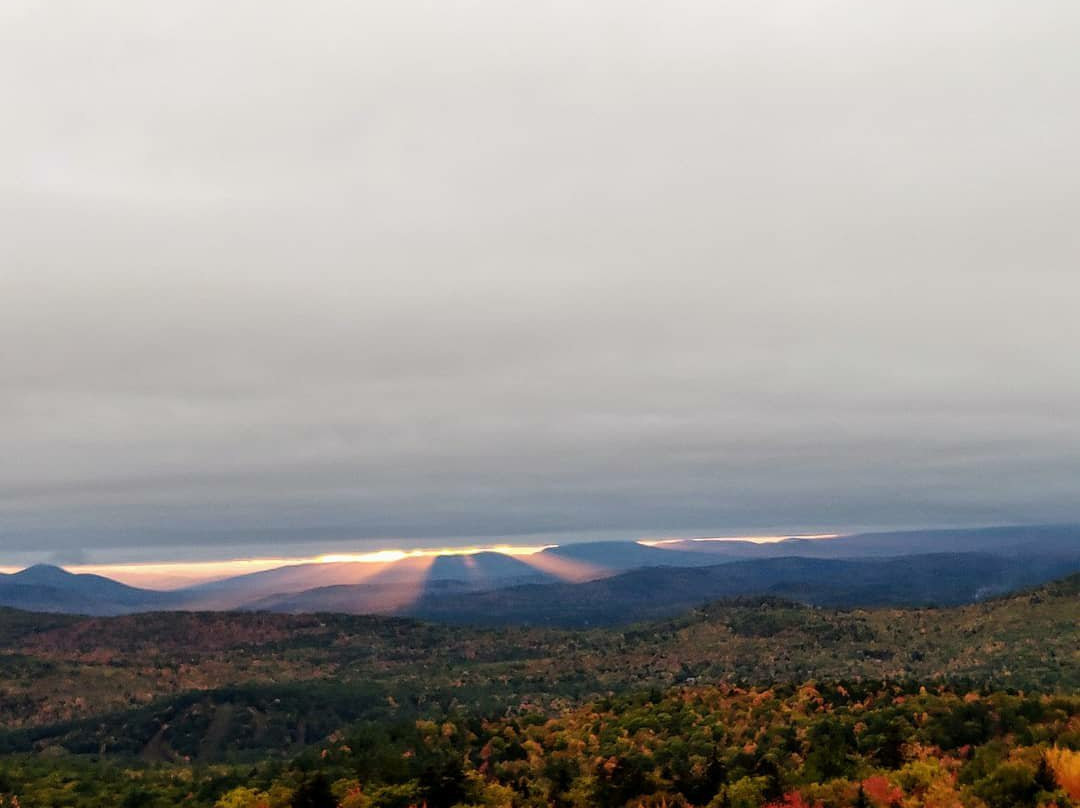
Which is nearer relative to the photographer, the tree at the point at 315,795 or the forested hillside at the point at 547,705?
the tree at the point at 315,795

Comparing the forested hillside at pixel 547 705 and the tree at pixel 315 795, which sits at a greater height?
the tree at pixel 315 795

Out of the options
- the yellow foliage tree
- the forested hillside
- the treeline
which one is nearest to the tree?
the treeline

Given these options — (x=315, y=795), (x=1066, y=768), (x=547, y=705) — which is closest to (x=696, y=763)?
(x=1066, y=768)

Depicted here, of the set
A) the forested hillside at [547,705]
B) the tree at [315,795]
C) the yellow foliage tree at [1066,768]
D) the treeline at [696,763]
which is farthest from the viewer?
the forested hillside at [547,705]

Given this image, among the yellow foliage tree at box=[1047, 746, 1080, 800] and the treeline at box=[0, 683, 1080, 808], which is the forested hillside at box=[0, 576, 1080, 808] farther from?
the yellow foliage tree at box=[1047, 746, 1080, 800]

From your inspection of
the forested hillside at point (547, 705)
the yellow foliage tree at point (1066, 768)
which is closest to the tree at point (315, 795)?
the forested hillside at point (547, 705)

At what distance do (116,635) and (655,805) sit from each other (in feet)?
602

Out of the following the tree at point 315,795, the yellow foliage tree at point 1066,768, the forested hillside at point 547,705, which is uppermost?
the yellow foliage tree at point 1066,768

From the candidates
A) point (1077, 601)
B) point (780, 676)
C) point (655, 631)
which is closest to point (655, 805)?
point (780, 676)

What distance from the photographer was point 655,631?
15588cm

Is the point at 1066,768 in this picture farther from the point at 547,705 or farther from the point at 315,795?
the point at 547,705

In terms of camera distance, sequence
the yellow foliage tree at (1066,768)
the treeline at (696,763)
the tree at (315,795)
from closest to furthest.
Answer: the yellow foliage tree at (1066,768) < the treeline at (696,763) < the tree at (315,795)

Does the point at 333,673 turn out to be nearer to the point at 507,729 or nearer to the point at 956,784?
the point at 507,729

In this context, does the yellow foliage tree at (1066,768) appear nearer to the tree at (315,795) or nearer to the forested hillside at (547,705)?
→ the forested hillside at (547,705)
